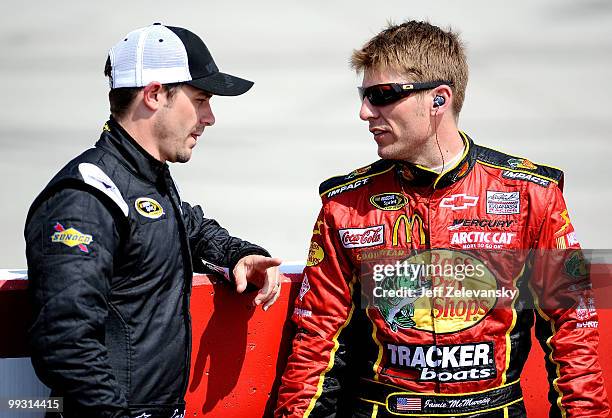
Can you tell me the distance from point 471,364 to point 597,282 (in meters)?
0.99

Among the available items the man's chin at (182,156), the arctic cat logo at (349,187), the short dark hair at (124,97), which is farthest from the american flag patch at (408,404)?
the short dark hair at (124,97)

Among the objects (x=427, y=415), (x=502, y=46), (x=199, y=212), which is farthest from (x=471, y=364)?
(x=502, y=46)

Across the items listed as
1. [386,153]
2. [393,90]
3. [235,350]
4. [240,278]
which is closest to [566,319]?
[386,153]

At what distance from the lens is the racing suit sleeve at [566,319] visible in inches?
151

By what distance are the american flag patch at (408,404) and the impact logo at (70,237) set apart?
1539 millimetres

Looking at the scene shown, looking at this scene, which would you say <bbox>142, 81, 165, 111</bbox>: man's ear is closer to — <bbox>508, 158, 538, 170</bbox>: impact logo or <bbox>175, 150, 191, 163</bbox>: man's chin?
<bbox>175, 150, 191, 163</bbox>: man's chin

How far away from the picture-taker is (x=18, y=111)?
11695mm

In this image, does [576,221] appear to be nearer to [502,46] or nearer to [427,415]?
[502,46]

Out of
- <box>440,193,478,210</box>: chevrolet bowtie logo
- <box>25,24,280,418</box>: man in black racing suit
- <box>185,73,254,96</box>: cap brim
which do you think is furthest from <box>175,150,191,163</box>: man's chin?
<box>440,193,478,210</box>: chevrolet bowtie logo

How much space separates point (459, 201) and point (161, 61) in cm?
136

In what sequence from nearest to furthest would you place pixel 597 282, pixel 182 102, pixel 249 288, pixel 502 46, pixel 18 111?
pixel 182 102, pixel 249 288, pixel 597 282, pixel 18 111, pixel 502 46

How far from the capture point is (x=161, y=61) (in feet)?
11.7

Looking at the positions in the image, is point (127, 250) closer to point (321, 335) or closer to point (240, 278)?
point (240, 278)

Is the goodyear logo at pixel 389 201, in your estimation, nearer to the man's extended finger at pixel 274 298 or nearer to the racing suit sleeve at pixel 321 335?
the racing suit sleeve at pixel 321 335
